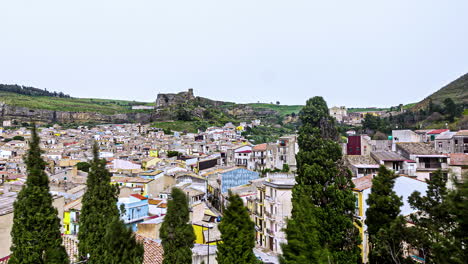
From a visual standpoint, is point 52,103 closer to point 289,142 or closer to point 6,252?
point 289,142

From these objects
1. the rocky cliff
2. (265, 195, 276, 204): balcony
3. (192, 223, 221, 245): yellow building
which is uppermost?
the rocky cliff

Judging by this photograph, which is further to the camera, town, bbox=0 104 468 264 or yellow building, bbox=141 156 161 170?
yellow building, bbox=141 156 161 170

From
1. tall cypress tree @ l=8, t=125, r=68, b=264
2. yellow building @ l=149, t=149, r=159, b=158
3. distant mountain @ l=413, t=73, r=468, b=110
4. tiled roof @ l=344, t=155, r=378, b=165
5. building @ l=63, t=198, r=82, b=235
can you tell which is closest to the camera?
tall cypress tree @ l=8, t=125, r=68, b=264

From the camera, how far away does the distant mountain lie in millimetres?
80812

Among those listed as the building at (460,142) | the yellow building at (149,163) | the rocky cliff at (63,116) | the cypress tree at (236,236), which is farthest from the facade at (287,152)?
the rocky cliff at (63,116)

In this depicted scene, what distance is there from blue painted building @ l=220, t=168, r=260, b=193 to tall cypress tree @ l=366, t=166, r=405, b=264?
22.9 m

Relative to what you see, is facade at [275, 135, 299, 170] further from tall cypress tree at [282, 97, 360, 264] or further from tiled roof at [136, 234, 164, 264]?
tiled roof at [136, 234, 164, 264]

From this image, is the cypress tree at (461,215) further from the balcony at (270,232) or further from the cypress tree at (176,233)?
the balcony at (270,232)

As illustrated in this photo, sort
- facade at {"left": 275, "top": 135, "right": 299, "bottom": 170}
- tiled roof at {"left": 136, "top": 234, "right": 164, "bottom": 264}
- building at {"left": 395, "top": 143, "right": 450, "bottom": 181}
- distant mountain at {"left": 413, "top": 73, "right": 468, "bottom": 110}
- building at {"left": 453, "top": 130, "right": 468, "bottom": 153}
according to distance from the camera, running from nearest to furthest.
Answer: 1. tiled roof at {"left": 136, "top": 234, "right": 164, "bottom": 264}
2. building at {"left": 395, "top": 143, "right": 450, "bottom": 181}
3. building at {"left": 453, "top": 130, "right": 468, "bottom": 153}
4. facade at {"left": 275, "top": 135, "right": 299, "bottom": 170}
5. distant mountain at {"left": 413, "top": 73, "right": 468, "bottom": 110}

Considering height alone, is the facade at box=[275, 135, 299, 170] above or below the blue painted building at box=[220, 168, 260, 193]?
above

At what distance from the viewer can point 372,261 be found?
15.1m

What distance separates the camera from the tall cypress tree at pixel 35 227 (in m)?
10.9

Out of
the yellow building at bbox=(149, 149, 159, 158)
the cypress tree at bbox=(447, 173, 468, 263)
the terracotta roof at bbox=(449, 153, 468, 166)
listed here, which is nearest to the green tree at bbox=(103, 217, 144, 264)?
the cypress tree at bbox=(447, 173, 468, 263)

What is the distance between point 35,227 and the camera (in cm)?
1105
